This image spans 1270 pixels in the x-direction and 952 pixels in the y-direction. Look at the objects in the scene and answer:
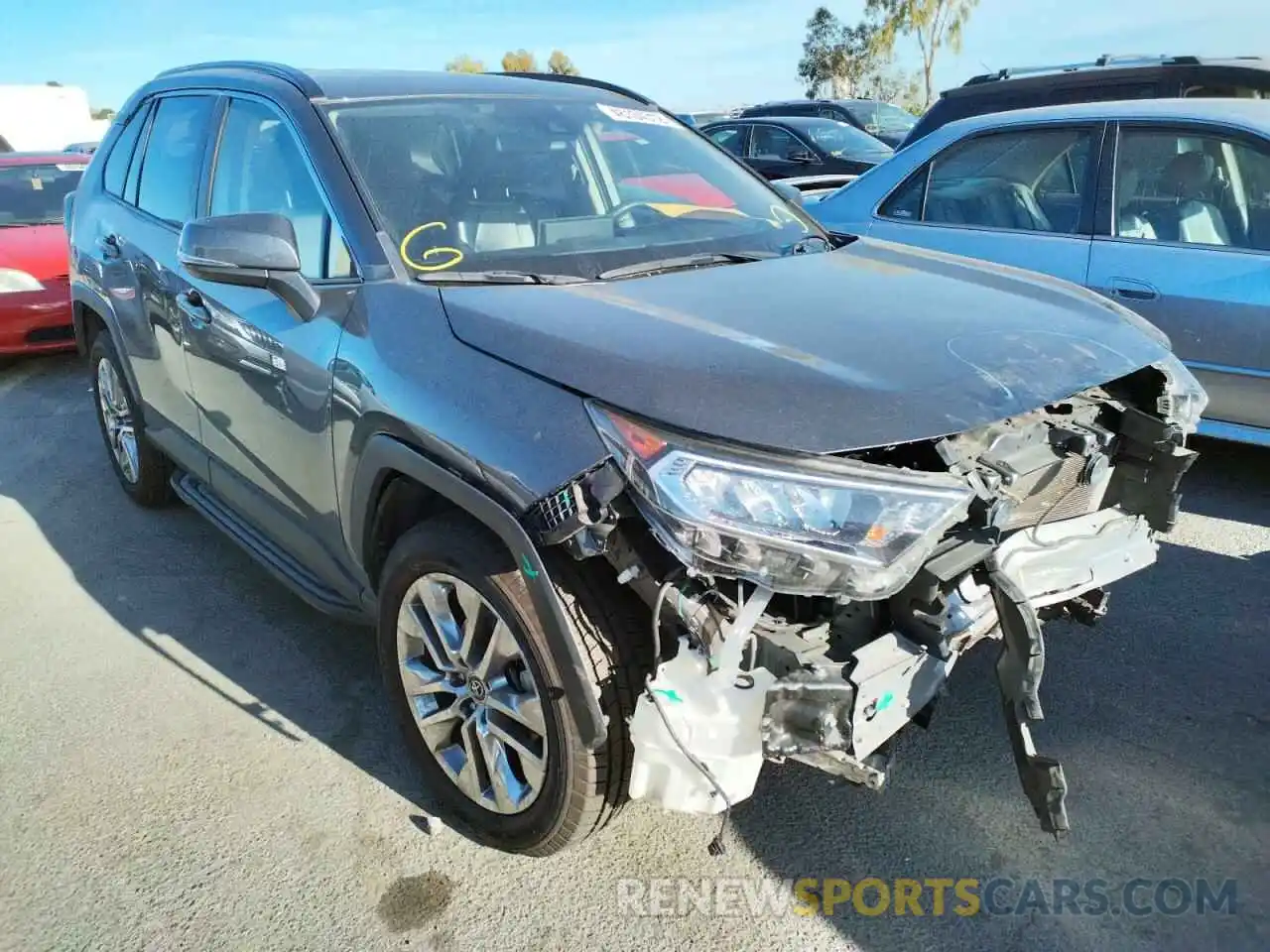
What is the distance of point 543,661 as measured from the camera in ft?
6.91

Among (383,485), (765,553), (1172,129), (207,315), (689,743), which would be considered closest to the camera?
(765,553)

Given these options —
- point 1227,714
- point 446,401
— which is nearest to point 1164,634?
point 1227,714

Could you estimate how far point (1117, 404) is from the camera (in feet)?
8.20

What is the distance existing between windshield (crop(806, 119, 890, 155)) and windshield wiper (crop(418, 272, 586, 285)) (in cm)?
958

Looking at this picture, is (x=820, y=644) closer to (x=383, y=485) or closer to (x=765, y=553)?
(x=765, y=553)

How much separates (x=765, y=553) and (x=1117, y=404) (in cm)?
124

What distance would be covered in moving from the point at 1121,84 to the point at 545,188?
16.3 feet

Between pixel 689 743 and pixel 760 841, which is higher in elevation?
pixel 689 743

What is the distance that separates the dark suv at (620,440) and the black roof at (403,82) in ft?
0.08

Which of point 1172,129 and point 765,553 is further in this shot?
point 1172,129

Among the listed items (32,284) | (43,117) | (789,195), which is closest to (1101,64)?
(789,195)

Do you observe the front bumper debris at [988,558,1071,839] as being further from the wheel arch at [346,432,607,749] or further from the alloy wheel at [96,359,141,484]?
the alloy wheel at [96,359,141,484]

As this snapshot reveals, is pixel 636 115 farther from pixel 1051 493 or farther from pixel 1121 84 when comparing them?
pixel 1121 84

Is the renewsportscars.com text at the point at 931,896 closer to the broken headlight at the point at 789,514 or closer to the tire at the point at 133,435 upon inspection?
the broken headlight at the point at 789,514
